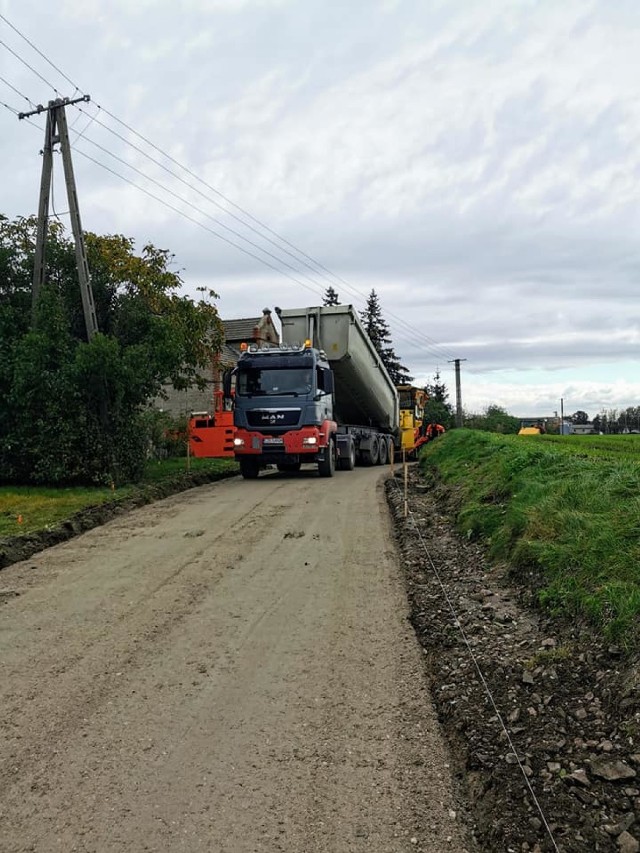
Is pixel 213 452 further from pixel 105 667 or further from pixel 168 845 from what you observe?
pixel 168 845

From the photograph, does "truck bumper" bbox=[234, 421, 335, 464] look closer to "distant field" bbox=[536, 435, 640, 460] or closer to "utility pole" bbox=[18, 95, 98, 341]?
"utility pole" bbox=[18, 95, 98, 341]

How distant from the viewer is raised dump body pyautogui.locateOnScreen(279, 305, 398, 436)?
67.3ft

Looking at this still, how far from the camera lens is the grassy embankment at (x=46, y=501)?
10.8 metres

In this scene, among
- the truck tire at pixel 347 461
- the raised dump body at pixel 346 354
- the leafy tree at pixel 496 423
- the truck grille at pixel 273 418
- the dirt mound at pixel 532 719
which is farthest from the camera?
the leafy tree at pixel 496 423

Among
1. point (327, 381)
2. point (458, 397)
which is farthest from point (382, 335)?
point (327, 381)

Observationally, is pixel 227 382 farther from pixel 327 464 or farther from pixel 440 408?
pixel 440 408

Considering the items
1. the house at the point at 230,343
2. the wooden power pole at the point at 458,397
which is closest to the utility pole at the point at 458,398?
the wooden power pole at the point at 458,397

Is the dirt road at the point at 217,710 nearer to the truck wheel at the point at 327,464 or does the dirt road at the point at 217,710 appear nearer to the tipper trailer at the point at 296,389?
the tipper trailer at the point at 296,389

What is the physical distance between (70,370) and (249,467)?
6.24 meters

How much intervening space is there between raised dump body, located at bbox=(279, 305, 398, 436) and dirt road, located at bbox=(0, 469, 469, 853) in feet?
40.7

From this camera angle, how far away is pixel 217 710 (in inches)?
177

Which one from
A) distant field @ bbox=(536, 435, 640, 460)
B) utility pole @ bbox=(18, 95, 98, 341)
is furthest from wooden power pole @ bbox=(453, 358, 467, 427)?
utility pole @ bbox=(18, 95, 98, 341)

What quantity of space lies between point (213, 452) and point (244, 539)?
52.6 feet

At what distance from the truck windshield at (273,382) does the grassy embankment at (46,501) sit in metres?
2.86
